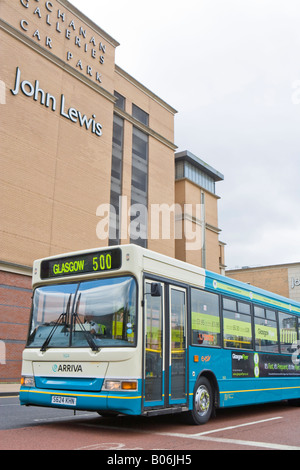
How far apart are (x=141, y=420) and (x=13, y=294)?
52.6 ft

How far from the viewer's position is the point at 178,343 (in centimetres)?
850

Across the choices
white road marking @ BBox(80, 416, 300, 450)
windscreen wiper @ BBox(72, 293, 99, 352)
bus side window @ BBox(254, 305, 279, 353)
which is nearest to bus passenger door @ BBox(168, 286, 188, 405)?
white road marking @ BBox(80, 416, 300, 450)

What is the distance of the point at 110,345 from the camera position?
7.41m

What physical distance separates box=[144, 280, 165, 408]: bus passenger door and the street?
2.01 feet

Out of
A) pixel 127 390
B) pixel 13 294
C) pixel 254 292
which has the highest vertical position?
pixel 13 294

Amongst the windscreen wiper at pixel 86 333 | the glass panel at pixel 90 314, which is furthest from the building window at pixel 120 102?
the windscreen wiper at pixel 86 333

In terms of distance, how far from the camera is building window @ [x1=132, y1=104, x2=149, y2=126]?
1636 inches

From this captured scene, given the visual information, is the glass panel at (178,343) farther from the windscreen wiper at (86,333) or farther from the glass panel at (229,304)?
the glass panel at (229,304)

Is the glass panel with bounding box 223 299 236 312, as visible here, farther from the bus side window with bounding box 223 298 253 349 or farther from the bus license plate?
the bus license plate

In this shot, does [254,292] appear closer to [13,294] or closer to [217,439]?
[217,439]

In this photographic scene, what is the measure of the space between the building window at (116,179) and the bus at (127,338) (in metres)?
24.5

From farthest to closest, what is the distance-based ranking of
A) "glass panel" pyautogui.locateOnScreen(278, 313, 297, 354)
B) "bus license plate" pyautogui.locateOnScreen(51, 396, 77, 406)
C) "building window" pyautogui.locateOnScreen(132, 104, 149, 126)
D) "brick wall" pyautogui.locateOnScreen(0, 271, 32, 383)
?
"building window" pyautogui.locateOnScreen(132, 104, 149, 126), "brick wall" pyautogui.locateOnScreen(0, 271, 32, 383), "glass panel" pyautogui.locateOnScreen(278, 313, 297, 354), "bus license plate" pyautogui.locateOnScreen(51, 396, 77, 406)

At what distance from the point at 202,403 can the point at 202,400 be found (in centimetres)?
6
